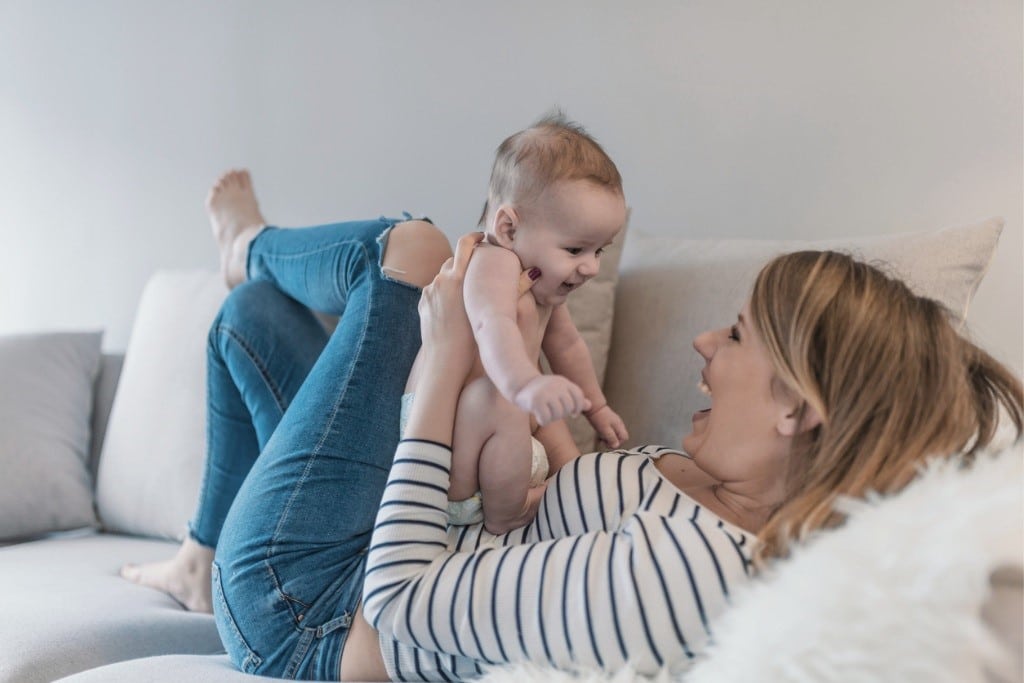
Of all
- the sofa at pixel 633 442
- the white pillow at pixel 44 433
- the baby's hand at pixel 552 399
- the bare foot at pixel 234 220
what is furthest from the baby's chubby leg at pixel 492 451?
the white pillow at pixel 44 433

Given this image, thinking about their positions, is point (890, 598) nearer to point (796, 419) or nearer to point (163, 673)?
point (796, 419)

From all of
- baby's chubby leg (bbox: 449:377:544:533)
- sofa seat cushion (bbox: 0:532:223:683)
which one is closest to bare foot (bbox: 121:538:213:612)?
sofa seat cushion (bbox: 0:532:223:683)

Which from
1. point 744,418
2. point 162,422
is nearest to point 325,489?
point 744,418

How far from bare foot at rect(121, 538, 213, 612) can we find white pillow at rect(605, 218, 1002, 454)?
2.47 ft

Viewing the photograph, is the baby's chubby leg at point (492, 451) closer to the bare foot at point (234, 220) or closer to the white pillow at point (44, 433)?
the bare foot at point (234, 220)

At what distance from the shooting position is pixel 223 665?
1247 mm

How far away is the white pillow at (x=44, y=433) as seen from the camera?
205cm

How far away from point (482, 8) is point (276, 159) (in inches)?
25.7

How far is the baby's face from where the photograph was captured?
1.18 meters

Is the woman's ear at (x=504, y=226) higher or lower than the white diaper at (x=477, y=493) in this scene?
higher

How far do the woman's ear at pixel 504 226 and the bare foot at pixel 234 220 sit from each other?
711mm

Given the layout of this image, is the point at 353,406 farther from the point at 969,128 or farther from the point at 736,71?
the point at 969,128

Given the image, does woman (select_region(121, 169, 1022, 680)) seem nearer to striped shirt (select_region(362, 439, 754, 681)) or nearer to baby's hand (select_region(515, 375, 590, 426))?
striped shirt (select_region(362, 439, 754, 681))

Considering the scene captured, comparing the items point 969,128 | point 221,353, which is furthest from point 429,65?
point 969,128
